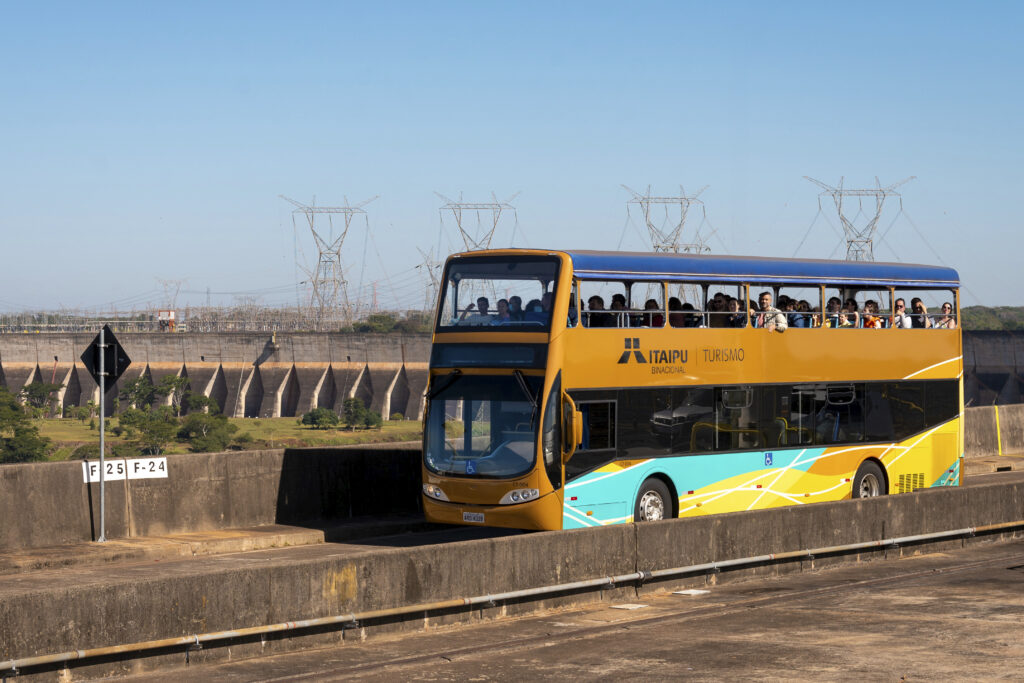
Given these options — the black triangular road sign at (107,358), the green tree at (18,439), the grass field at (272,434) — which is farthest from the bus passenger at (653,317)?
the grass field at (272,434)

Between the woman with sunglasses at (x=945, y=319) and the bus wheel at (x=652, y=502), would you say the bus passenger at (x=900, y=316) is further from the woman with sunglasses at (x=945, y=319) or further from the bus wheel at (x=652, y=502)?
the bus wheel at (x=652, y=502)

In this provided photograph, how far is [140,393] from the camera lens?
13400cm

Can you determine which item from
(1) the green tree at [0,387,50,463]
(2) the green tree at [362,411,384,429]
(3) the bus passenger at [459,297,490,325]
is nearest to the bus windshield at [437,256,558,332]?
(3) the bus passenger at [459,297,490,325]

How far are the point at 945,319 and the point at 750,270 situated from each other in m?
5.80

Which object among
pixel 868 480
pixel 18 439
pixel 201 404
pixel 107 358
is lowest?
pixel 18 439

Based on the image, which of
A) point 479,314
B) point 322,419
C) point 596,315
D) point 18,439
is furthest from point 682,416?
point 322,419

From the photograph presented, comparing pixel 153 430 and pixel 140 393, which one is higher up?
pixel 140 393

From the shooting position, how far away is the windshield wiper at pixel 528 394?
1897cm

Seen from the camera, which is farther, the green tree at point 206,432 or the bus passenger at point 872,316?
the green tree at point 206,432

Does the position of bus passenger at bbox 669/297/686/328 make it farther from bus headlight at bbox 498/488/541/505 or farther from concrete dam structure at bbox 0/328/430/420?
concrete dam structure at bbox 0/328/430/420

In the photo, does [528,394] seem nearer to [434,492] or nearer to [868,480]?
[434,492]

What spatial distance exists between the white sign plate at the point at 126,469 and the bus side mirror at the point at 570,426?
6251mm

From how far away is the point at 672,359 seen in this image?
2083 centimetres

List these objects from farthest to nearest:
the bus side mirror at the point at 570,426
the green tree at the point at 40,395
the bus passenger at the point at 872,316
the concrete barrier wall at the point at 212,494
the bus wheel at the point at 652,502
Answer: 1. the green tree at the point at 40,395
2. the bus passenger at the point at 872,316
3. the bus wheel at the point at 652,502
4. the concrete barrier wall at the point at 212,494
5. the bus side mirror at the point at 570,426
